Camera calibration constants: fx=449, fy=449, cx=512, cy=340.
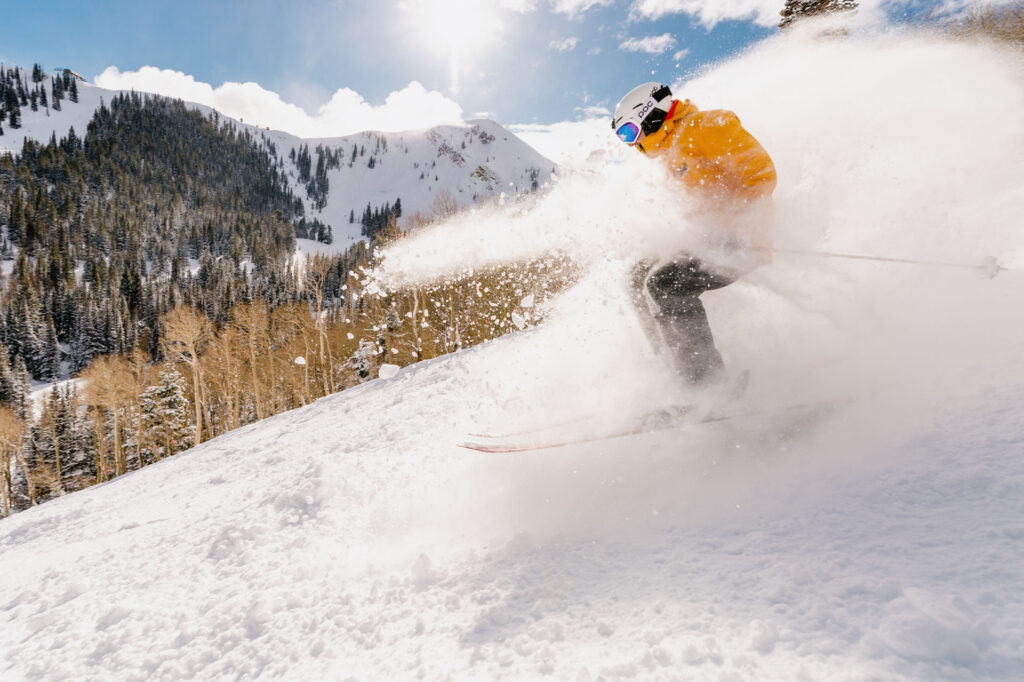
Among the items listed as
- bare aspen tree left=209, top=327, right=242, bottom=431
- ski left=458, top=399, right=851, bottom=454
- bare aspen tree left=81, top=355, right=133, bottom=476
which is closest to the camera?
ski left=458, top=399, right=851, bottom=454

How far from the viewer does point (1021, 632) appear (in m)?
1.35

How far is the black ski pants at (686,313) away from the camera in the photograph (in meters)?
4.10

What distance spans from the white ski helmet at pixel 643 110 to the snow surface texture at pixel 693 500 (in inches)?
26.1

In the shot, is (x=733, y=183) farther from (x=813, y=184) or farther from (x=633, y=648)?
(x=633, y=648)

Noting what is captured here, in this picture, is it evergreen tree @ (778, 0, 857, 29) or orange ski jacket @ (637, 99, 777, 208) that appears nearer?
orange ski jacket @ (637, 99, 777, 208)

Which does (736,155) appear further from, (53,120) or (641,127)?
(53,120)

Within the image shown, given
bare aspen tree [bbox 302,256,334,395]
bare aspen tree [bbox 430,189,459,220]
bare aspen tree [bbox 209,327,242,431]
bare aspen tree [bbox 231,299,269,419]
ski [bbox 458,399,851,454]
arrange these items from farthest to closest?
bare aspen tree [bbox 209,327,242,431], bare aspen tree [bbox 231,299,269,419], bare aspen tree [bbox 302,256,334,395], bare aspen tree [bbox 430,189,459,220], ski [bbox 458,399,851,454]

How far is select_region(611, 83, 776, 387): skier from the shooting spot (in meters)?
3.86

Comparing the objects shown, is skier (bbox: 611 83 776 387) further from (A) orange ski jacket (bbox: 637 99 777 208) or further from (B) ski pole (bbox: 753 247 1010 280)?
(B) ski pole (bbox: 753 247 1010 280)

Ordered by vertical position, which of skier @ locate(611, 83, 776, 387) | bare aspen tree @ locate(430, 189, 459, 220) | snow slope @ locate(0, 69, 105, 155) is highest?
snow slope @ locate(0, 69, 105, 155)

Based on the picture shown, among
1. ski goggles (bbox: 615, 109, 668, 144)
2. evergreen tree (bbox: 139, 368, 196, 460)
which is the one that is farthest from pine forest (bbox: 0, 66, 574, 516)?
ski goggles (bbox: 615, 109, 668, 144)

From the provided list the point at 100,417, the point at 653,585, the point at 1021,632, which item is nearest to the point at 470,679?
the point at 653,585

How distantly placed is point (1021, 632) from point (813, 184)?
469cm

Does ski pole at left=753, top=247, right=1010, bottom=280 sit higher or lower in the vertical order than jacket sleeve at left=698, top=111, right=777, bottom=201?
lower
